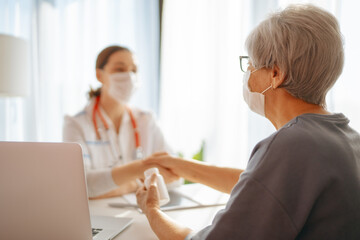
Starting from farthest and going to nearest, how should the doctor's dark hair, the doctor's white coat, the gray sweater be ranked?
1. the doctor's dark hair
2. the doctor's white coat
3. the gray sweater

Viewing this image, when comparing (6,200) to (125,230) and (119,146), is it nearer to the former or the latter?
(125,230)

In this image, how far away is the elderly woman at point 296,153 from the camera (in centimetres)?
71

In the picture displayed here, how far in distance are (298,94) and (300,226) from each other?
1.16 feet

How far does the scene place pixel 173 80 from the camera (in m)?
2.98

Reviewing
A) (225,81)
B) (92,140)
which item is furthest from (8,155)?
(225,81)

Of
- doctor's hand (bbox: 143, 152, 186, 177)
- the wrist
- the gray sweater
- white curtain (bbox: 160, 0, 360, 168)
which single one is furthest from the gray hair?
white curtain (bbox: 160, 0, 360, 168)

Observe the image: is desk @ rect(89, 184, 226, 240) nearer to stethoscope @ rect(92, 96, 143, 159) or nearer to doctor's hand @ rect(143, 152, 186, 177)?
doctor's hand @ rect(143, 152, 186, 177)

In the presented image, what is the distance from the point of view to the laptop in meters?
0.85

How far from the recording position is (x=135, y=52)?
9.61 ft

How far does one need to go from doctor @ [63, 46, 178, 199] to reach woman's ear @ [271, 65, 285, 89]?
1.15 m

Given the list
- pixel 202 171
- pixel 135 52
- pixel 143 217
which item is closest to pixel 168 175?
pixel 202 171

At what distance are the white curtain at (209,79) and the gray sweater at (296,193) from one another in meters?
1.27

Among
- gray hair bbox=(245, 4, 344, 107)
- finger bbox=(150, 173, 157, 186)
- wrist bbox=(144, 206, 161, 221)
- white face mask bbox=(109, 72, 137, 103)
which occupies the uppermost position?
gray hair bbox=(245, 4, 344, 107)

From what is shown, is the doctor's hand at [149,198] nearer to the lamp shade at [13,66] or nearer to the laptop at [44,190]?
the laptop at [44,190]
